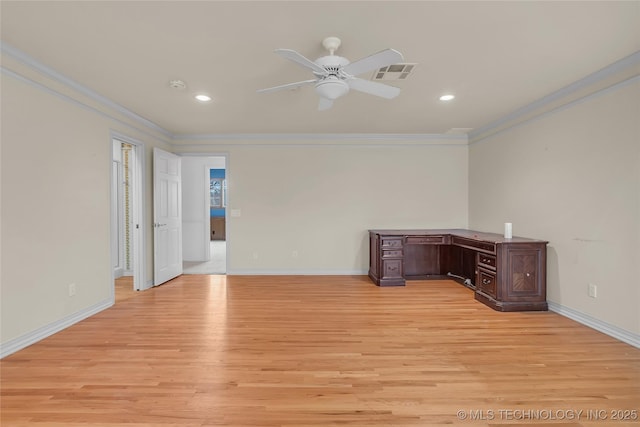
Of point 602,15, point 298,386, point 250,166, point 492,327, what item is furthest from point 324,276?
point 602,15

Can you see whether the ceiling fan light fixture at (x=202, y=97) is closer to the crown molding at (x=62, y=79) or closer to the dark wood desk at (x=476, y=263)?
the crown molding at (x=62, y=79)

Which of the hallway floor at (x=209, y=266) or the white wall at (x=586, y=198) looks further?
the hallway floor at (x=209, y=266)

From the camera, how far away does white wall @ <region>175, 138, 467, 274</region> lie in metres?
5.15

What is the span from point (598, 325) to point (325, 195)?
380 cm

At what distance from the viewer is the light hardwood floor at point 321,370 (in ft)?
5.57

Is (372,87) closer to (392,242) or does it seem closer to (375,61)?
(375,61)

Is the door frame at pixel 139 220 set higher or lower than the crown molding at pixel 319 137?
lower

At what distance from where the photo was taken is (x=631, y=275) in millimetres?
2551

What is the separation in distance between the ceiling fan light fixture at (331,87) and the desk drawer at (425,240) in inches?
111

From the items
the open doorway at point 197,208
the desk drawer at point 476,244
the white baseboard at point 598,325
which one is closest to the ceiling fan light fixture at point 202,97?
the open doorway at point 197,208

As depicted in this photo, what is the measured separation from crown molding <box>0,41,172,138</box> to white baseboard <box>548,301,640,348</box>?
5.71 meters

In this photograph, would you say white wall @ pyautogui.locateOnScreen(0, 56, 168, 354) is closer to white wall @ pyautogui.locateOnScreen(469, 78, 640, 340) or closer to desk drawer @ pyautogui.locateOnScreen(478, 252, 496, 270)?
desk drawer @ pyautogui.locateOnScreen(478, 252, 496, 270)

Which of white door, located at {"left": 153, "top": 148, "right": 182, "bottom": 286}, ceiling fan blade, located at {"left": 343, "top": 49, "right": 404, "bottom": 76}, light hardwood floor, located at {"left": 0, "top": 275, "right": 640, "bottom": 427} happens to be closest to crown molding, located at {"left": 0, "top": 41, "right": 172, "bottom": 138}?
white door, located at {"left": 153, "top": 148, "right": 182, "bottom": 286}

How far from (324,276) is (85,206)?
3.46m
